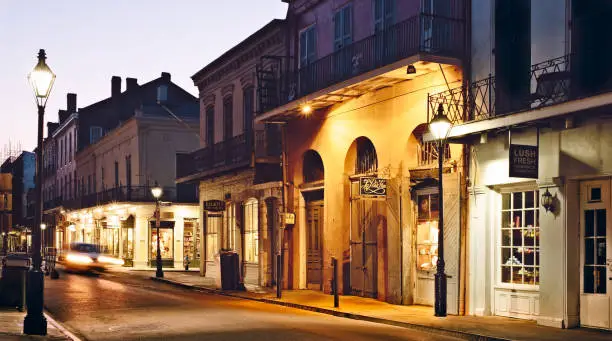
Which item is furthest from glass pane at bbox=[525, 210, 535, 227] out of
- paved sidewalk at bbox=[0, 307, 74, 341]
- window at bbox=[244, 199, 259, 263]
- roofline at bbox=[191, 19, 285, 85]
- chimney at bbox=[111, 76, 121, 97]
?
chimney at bbox=[111, 76, 121, 97]

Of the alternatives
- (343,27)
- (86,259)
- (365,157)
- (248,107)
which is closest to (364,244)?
(365,157)

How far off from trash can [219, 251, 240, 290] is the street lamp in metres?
9.70

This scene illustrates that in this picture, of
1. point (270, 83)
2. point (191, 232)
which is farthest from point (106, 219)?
point (270, 83)

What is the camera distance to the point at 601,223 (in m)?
13.9

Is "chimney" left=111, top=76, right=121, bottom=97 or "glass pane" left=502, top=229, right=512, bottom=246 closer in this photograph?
"glass pane" left=502, top=229, right=512, bottom=246

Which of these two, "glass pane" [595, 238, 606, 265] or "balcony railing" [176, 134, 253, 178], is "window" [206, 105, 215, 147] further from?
"glass pane" [595, 238, 606, 265]

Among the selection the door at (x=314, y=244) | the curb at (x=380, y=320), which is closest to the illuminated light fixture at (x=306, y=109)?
the door at (x=314, y=244)

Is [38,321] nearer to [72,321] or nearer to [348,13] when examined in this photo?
[72,321]

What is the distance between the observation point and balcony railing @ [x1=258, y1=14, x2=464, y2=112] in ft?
56.3

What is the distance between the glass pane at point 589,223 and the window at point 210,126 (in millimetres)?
19512

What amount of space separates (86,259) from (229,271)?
11.4 meters

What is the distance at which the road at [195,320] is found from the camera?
42.9 feet

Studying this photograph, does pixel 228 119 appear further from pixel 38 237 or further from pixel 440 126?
pixel 38 237

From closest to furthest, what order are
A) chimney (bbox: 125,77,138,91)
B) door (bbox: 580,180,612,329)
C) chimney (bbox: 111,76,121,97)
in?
door (bbox: 580,180,612,329) < chimney (bbox: 125,77,138,91) < chimney (bbox: 111,76,121,97)
